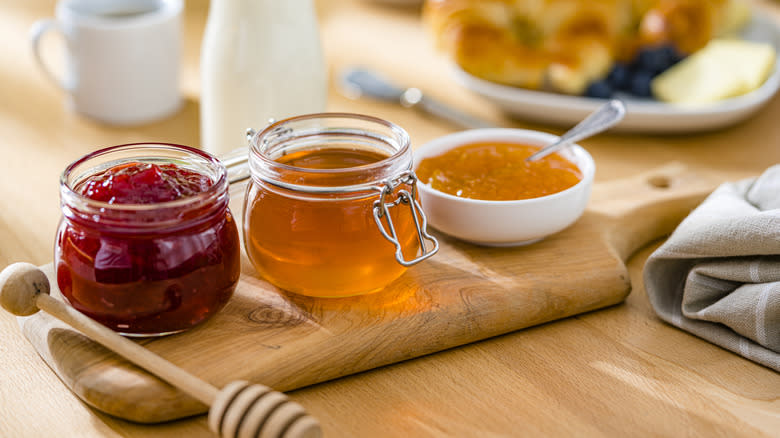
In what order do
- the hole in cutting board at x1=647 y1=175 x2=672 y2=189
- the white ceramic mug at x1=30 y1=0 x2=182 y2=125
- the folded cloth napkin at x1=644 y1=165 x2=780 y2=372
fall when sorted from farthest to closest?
the white ceramic mug at x1=30 y1=0 x2=182 y2=125
the hole in cutting board at x1=647 y1=175 x2=672 y2=189
the folded cloth napkin at x1=644 y1=165 x2=780 y2=372

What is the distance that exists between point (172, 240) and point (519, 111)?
38.0 inches

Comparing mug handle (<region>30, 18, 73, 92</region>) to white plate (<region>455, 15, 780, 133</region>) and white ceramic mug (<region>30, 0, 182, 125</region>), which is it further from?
white plate (<region>455, 15, 780, 133</region>)

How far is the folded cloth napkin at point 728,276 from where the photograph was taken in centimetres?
99

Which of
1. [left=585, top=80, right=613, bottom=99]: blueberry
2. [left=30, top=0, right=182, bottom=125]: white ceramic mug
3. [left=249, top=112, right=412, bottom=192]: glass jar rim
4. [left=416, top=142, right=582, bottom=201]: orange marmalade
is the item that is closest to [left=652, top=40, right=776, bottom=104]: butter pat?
[left=585, top=80, right=613, bottom=99]: blueberry

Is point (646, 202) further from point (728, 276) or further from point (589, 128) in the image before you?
point (728, 276)

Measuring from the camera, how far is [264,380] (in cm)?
92

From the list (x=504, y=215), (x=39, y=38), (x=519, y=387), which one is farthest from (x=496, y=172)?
(x=39, y=38)

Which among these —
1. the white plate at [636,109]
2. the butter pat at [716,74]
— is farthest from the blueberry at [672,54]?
the white plate at [636,109]

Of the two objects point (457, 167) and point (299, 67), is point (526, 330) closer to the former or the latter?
point (457, 167)

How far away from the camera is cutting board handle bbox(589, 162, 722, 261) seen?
49.1 inches

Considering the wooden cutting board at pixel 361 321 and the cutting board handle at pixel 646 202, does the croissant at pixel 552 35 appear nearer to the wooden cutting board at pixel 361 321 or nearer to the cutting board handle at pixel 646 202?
the cutting board handle at pixel 646 202

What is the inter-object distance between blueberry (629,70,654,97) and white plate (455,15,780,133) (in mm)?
37

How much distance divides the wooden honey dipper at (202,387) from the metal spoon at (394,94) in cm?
92

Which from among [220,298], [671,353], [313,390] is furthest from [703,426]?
[220,298]
